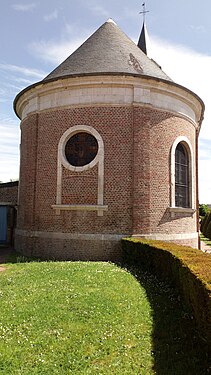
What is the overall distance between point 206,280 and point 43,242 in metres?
8.72

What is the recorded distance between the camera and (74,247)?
39.1 feet

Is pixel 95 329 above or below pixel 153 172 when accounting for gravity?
below

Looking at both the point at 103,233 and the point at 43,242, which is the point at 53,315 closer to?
the point at 103,233

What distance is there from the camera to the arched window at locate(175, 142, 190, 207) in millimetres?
Answer: 13688

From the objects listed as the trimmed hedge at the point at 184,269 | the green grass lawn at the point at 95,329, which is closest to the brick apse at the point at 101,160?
the trimmed hedge at the point at 184,269

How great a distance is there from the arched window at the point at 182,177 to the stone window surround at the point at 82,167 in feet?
11.3

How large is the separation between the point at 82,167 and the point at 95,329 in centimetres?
763

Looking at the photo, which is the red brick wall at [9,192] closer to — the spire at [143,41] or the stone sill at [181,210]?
the stone sill at [181,210]

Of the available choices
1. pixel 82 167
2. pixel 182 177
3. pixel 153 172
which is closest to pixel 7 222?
pixel 82 167

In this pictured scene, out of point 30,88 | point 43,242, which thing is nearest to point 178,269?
point 43,242

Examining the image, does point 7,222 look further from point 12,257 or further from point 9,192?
point 12,257

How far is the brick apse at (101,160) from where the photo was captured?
469 inches

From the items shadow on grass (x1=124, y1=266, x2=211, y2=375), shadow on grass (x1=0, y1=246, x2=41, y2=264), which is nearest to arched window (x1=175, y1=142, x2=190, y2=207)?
shadow on grass (x1=0, y1=246, x2=41, y2=264)

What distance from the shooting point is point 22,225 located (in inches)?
541
